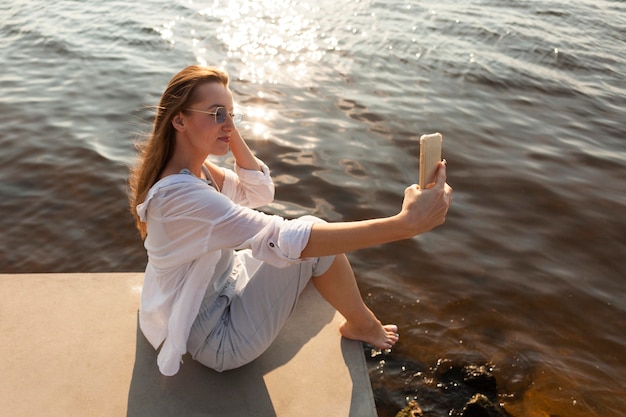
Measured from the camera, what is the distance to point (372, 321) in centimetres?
348

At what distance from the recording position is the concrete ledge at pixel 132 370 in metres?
2.95

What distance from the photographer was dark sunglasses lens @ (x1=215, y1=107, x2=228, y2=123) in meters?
2.91

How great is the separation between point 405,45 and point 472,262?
5.84 m

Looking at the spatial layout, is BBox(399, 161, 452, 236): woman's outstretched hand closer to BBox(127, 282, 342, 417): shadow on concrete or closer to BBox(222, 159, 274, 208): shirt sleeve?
BBox(127, 282, 342, 417): shadow on concrete

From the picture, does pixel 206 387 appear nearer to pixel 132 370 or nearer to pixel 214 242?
pixel 132 370

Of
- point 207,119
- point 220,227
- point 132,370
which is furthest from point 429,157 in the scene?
point 132,370

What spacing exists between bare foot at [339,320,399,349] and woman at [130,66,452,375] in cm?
13

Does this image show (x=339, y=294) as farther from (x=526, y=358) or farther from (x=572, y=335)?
(x=572, y=335)

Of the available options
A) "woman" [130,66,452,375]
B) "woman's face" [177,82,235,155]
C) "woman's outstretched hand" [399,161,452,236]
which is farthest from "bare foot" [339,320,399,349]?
"woman's face" [177,82,235,155]

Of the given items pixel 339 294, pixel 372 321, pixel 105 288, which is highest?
pixel 339 294

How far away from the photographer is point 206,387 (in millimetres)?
3061

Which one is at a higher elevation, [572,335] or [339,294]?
[339,294]

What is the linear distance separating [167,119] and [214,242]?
685mm

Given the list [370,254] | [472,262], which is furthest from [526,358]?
[370,254]
